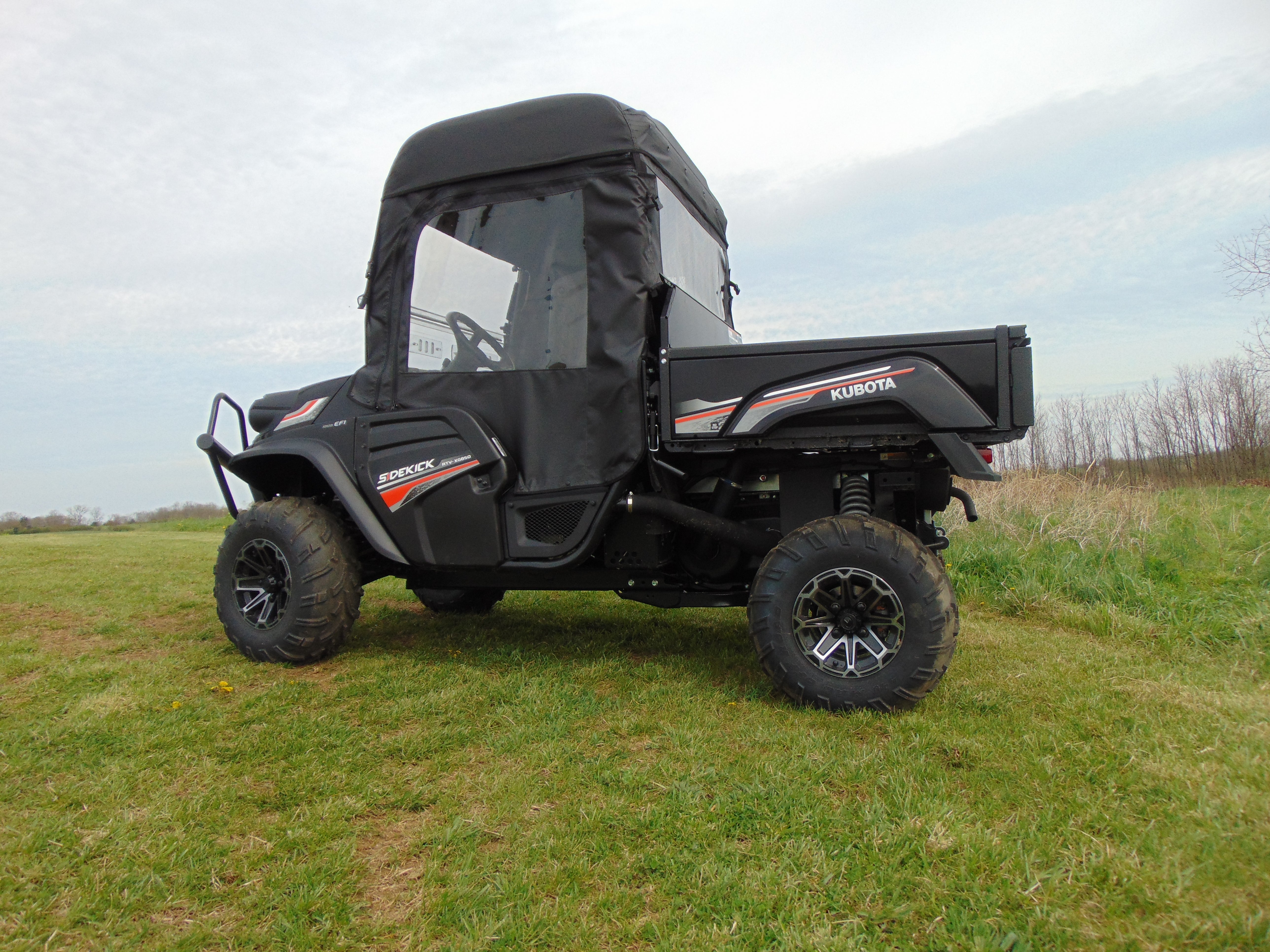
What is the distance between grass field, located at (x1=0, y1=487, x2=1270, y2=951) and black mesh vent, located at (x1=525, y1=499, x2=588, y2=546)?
0.74m

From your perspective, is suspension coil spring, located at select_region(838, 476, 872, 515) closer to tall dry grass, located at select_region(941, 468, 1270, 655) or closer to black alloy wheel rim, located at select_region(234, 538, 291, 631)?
tall dry grass, located at select_region(941, 468, 1270, 655)

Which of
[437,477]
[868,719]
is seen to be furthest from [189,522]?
[868,719]

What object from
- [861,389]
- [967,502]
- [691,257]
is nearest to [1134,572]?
[967,502]

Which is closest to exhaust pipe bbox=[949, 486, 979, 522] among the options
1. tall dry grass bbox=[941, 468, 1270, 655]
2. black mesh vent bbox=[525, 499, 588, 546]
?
tall dry grass bbox=[941, 468, 1270, 655]

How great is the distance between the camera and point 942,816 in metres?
2.55

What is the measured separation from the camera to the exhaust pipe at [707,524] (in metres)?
4.18

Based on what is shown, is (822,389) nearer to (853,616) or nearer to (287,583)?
(853,616)

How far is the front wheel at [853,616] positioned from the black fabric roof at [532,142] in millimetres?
2225

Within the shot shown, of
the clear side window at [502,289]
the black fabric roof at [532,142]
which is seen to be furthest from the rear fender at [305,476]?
the black fabric roof at [532,142]

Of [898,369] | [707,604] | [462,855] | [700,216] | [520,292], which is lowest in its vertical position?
[462,855]

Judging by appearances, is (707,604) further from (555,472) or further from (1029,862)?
(1029,862)

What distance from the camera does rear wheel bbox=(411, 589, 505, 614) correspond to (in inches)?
252

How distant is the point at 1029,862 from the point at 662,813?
1079 mm

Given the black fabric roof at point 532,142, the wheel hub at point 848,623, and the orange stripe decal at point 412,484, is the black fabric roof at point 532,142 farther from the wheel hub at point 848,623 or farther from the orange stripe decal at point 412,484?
the wheel hub at point 848,623
